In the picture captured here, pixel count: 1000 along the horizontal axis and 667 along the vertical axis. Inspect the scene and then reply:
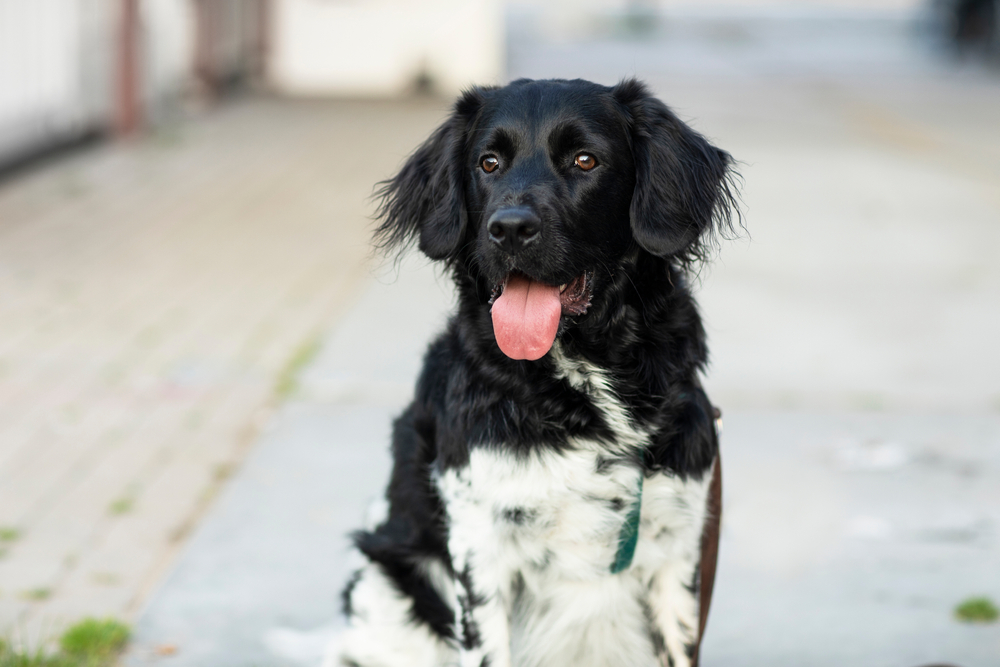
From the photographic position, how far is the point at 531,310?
2.65 m

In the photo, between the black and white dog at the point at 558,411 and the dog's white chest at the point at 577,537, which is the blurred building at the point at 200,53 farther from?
the dog's white chest at the point at 577,537

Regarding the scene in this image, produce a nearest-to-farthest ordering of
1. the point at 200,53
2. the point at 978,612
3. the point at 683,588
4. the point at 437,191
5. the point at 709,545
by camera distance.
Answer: the point at 683,588, the point at 709,545, the point at 437,191, the point at 978,612, the point at 200,53

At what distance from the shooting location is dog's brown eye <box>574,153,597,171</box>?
276 cm

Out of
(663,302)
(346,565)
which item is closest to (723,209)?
(663,302)

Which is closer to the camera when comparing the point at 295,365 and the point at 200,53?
the point at 295,365

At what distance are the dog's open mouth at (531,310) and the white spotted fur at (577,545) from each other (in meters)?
0.13

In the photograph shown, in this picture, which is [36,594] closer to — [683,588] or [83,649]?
[83,649]

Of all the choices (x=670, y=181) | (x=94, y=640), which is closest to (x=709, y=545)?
(x=670, y=181)

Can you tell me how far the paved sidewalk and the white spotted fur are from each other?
1393 millimetres

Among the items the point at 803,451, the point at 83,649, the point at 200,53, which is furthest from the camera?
the point at 200,53

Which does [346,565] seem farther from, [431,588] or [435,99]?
[435,99]

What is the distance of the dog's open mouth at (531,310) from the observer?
102 inches

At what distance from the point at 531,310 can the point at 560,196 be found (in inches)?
11.2

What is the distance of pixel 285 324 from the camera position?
20.7 ft
